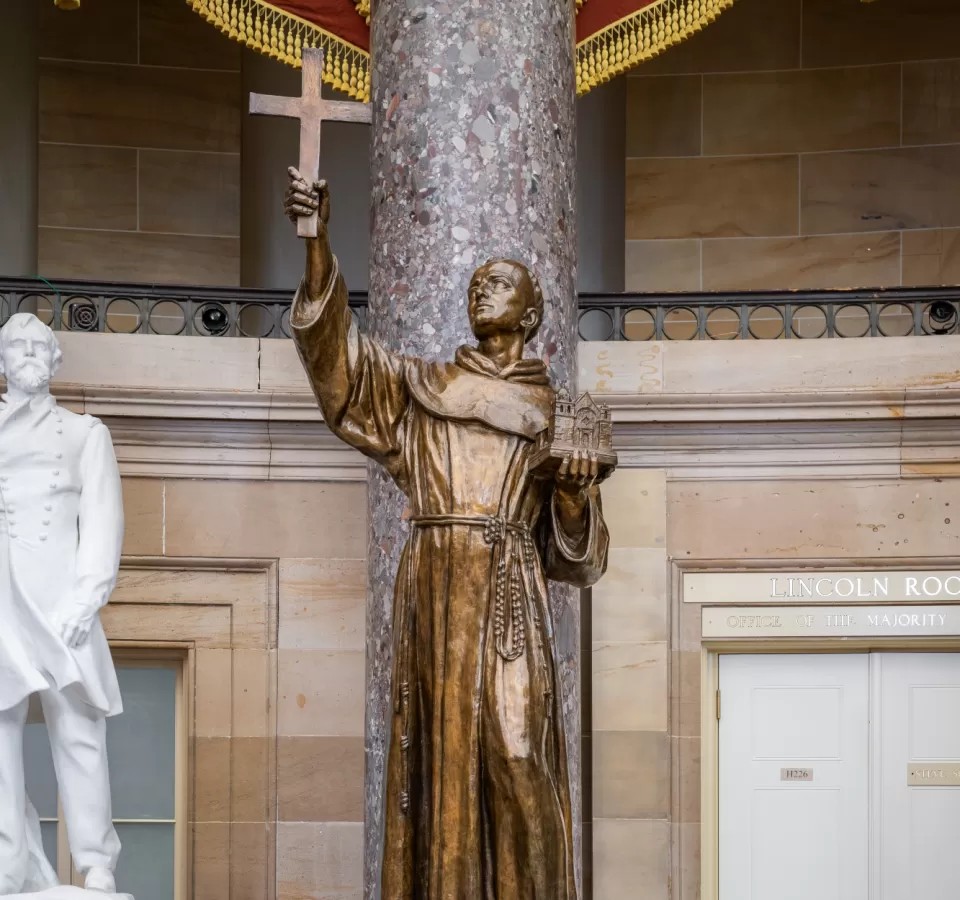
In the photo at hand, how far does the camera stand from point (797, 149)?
10891 millimetres

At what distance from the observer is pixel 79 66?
436 inches

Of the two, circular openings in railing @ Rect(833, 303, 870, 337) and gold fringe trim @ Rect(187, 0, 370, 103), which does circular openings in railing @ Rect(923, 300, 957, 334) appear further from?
gold fringe trim @ Rect(187, 0, 370, 103)

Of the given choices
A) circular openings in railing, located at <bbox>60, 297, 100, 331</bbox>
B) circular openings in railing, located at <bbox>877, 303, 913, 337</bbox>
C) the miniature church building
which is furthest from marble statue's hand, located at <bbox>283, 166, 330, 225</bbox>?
circular openings in railing, located at <bbox>877, 303, 913, 337</bbox>

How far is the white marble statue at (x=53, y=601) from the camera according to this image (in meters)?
6.20

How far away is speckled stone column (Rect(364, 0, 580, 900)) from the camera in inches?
249

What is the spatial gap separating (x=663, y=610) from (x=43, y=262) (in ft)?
14.5

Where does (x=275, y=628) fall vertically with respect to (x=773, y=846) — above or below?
above

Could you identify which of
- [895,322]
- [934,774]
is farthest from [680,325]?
[934,774]

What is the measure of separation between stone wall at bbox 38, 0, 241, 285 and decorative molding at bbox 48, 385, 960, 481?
8.72 ft

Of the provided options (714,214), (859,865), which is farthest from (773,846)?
(714,214)

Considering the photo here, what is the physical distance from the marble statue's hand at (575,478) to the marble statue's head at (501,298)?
415 mm

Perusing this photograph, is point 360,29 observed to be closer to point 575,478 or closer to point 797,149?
point 797,149

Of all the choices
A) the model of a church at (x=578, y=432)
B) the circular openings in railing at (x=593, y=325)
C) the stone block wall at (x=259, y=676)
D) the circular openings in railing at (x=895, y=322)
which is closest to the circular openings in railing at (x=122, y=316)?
the stone block wall at (x=259, y=676)

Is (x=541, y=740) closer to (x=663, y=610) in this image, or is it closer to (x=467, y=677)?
(x=467, y=677)
